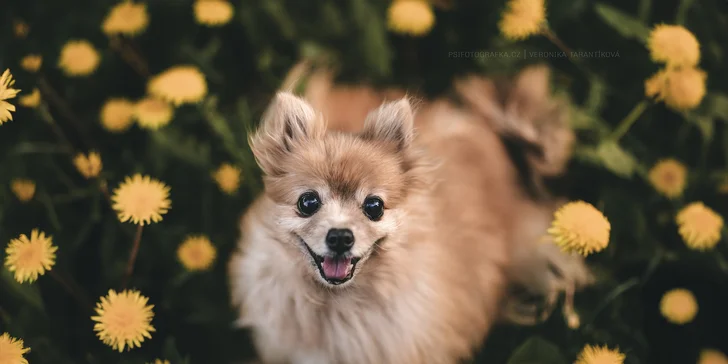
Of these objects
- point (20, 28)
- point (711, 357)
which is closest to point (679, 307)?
point (711, 357)

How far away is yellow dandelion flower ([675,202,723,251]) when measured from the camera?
1509 millimetres

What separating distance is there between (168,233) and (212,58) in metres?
0.70

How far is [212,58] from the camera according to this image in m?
1.94

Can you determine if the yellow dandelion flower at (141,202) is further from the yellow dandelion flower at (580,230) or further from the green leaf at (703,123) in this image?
the green leaf at (703,123)

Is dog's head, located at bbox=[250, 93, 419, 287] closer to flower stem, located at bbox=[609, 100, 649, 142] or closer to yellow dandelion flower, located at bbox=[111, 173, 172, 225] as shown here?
yellow dandelion flower, located at bbox=[111, 173, 172, 225]

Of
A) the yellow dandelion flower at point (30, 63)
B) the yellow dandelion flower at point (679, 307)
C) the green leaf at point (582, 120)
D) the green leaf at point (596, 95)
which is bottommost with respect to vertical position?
the yellow dandelion flower at point (679, 307)

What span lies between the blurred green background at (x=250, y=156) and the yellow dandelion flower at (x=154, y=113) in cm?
7

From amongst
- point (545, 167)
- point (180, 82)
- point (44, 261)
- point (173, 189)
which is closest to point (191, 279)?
point (173, 189)

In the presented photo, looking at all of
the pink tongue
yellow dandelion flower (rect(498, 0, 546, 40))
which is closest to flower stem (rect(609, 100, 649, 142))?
yellow dandelion flower (rect(498, 0, 546, 40))

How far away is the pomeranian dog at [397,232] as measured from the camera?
1.22 metres

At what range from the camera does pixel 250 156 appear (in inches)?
66.6

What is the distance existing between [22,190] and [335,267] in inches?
40.0

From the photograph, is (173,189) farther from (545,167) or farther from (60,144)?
(545,167)

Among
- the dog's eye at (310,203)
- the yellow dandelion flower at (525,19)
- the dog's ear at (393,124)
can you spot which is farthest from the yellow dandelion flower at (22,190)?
the yellow dandelion flower at (525,19)
